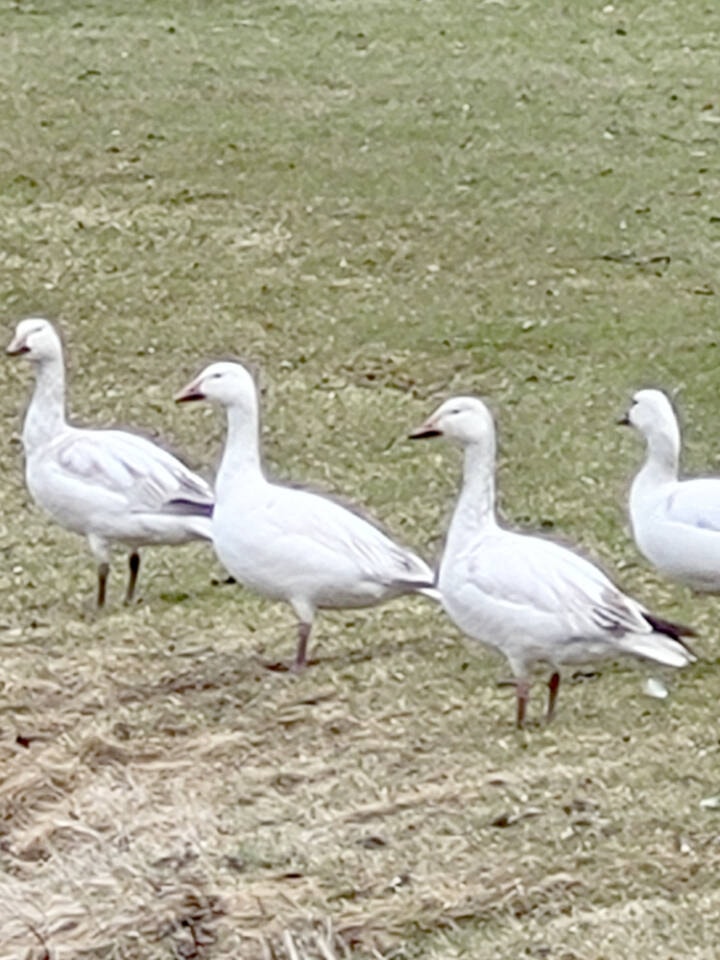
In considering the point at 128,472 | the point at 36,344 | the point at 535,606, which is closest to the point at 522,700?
the point at 535,606

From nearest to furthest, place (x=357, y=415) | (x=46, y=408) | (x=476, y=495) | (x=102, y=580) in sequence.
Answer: (x=476, y=495), (x=102, y=580), (x=46, y=408), (x=357, y=415)

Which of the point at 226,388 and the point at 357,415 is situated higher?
the point at 226,388

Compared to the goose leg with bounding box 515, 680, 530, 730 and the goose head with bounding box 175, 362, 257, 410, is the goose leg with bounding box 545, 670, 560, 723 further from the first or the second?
the goose head with bounding box 175, 362, 257, 410

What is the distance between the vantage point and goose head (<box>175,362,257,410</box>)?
25.7 ft

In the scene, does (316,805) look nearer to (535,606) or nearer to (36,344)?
(535,606)

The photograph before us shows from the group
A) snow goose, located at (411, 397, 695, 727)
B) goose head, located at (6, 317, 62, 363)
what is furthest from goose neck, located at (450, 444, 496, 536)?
goose head, located at (6, 317, 62, 363)

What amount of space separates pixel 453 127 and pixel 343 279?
7.56ft

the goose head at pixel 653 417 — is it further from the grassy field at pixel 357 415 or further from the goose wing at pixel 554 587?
the goose wing at pixel 554 587

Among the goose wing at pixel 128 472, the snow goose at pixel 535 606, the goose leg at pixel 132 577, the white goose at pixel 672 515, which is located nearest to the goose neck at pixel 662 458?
the white goose at pixel 672 515

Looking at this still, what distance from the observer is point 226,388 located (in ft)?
25.7

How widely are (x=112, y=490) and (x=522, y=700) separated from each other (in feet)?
5.93

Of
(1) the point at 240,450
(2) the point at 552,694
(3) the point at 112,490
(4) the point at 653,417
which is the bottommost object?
(2) the point at 552,694

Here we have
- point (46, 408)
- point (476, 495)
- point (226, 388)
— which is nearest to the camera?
point (476, 495)

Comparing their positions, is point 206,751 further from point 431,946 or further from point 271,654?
point 431,946
